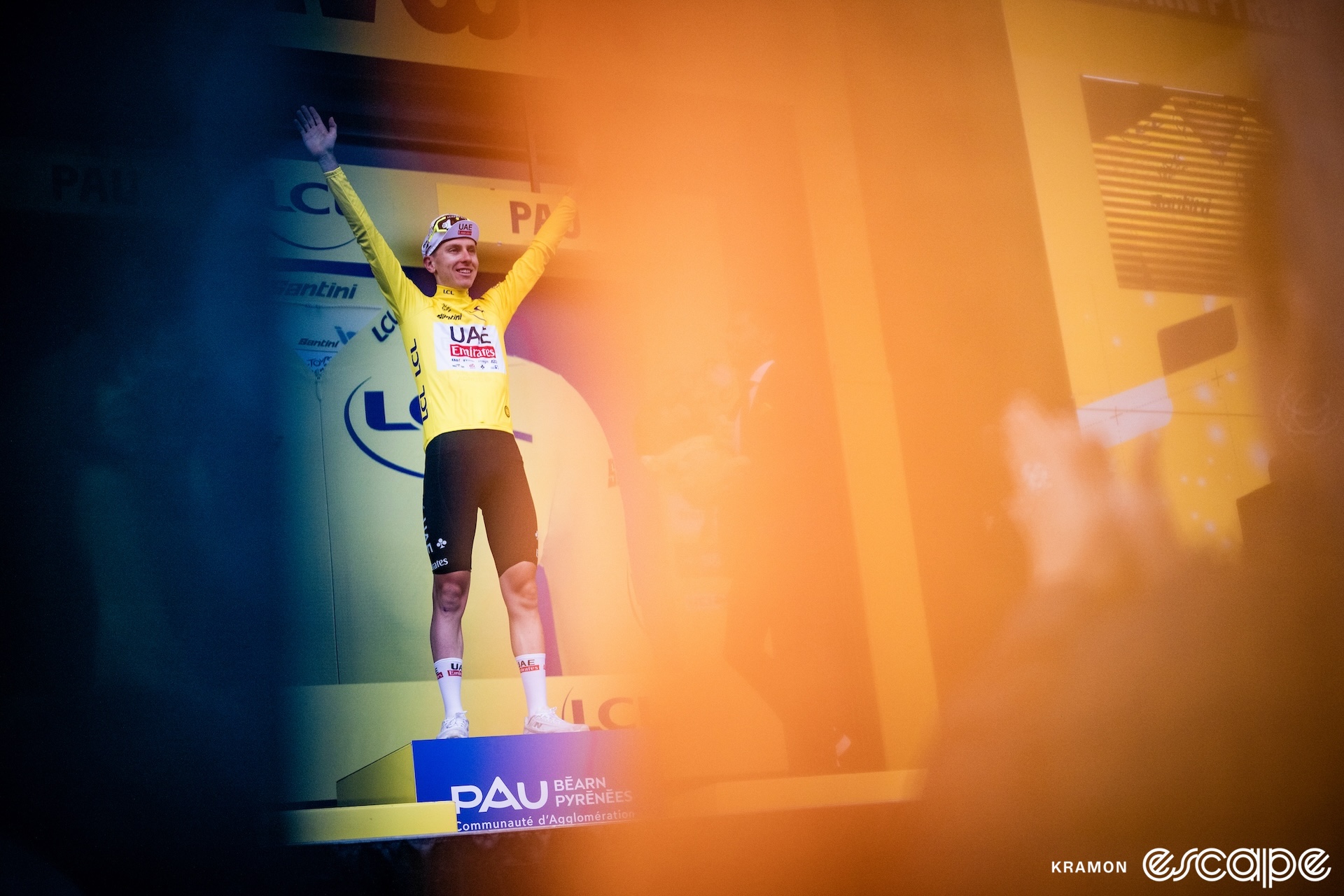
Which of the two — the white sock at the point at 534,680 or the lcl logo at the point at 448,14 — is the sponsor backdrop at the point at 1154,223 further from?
the white sock at the point at 534,680

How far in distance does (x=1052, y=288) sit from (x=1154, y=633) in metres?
1.53

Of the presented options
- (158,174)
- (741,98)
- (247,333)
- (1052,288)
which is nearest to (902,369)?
(1052,288)

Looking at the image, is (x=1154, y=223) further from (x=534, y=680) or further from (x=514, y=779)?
(x=514, y=779)

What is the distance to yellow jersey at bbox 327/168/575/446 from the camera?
135 inches

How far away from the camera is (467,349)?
3510 millimetres

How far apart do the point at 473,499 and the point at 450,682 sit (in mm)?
555

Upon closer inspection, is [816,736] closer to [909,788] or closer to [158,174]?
[909,788]

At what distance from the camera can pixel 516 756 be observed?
3.06 m

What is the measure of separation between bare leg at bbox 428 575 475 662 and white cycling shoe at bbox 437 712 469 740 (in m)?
0.19

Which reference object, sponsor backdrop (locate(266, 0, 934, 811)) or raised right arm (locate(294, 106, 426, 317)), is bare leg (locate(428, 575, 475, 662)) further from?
raised right arm (locate(294, 106, 426, 317))

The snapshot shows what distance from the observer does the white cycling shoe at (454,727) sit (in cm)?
318

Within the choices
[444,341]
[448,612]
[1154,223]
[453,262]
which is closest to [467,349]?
[444,341]

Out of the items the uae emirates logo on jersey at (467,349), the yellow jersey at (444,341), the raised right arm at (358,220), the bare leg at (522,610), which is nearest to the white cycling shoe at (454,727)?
the bare leg at (522,610)

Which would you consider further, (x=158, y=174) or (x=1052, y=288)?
(x=1052, y=288)
